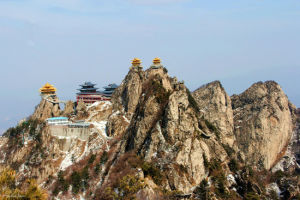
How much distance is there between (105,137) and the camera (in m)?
78.8

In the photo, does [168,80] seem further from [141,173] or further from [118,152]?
[141,173]

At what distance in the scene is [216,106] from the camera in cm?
11038

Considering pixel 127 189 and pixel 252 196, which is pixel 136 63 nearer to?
pixel 252 196

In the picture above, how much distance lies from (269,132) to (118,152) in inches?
2276

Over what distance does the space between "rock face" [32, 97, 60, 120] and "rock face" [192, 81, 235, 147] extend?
149ft

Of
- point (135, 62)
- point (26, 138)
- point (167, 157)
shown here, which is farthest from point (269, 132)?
point (26, 138)

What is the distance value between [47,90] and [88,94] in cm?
1135

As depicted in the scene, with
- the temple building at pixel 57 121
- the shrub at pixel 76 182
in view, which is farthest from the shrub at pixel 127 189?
the temple building at pixel 57 121

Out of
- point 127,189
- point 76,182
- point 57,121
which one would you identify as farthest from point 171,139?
point 57,121

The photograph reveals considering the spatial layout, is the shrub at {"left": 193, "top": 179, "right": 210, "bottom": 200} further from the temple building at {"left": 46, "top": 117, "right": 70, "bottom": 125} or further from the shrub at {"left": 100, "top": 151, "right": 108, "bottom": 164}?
the temple building at {"left": 46, "top": 117, "right": 70, "bottom": 125}

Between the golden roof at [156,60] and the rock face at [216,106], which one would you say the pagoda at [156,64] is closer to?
the golden roof at [156,60]

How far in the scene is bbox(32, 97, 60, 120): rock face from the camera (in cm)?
8912

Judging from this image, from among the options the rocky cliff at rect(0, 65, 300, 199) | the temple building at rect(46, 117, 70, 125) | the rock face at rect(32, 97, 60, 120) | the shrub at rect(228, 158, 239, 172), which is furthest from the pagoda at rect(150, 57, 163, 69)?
the shrub at rect(228, 158, 239, 172)

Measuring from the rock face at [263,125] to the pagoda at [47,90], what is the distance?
60507 mm
